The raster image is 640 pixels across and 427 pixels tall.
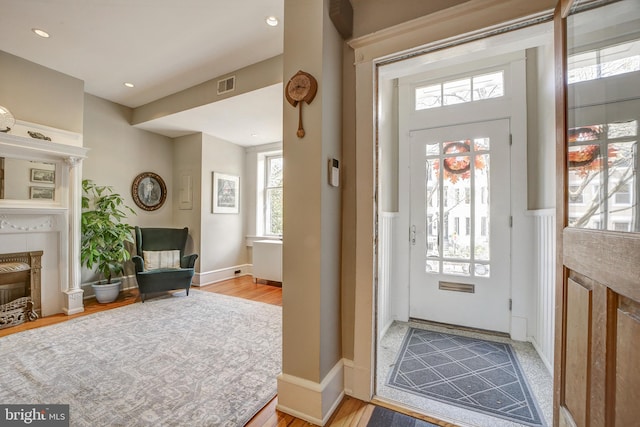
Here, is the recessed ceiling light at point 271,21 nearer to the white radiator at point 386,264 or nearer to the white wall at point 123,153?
the white radiator at point 386,264

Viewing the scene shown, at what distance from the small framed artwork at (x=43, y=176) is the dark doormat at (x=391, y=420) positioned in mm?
4039

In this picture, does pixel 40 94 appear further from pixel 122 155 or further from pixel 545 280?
pixel 545 280

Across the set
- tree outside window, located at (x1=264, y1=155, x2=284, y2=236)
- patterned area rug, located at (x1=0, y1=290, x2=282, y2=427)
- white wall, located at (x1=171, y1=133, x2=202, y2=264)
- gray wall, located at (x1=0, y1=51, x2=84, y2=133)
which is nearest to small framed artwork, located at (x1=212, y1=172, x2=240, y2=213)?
white wall, located at (x1=171, y1=133, x2=202, y2=264)

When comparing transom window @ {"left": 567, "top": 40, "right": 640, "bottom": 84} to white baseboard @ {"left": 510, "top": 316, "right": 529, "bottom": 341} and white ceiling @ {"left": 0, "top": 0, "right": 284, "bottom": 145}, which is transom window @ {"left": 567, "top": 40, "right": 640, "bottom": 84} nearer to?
white ceiling @ {"left": 0, "top": 0, "right": 284, "bottom": 145}

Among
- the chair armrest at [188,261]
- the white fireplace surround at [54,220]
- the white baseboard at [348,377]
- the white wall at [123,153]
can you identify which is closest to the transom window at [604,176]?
the white baseboard at [348,377]

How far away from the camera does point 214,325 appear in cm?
279

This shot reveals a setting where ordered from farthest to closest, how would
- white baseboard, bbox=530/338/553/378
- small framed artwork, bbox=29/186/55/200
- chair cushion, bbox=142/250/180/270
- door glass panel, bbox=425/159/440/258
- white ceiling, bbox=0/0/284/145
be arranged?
→ chair cushion, bbox=142/250/180/270 < small framed artwork, bbox=29/186/55/200 < door glass panel, bbox=425/159/440/258 < white ceiling, bbox=0/0/284/145 < white baseboard, bbox=530/338/553/378

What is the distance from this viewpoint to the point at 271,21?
2.28 metres

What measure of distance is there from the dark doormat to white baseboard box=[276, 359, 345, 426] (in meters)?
0.22

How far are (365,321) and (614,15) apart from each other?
5.52ft

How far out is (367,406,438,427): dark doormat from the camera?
4.66ft

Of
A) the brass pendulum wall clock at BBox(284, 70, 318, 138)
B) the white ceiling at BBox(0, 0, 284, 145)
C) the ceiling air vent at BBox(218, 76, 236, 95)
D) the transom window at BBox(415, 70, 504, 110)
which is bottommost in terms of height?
the brass pendulum wall clock at BBox(284, 70, 318, 138)

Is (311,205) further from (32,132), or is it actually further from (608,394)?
(32,132)

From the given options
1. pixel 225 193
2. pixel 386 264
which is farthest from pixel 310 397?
pixel 225 193
